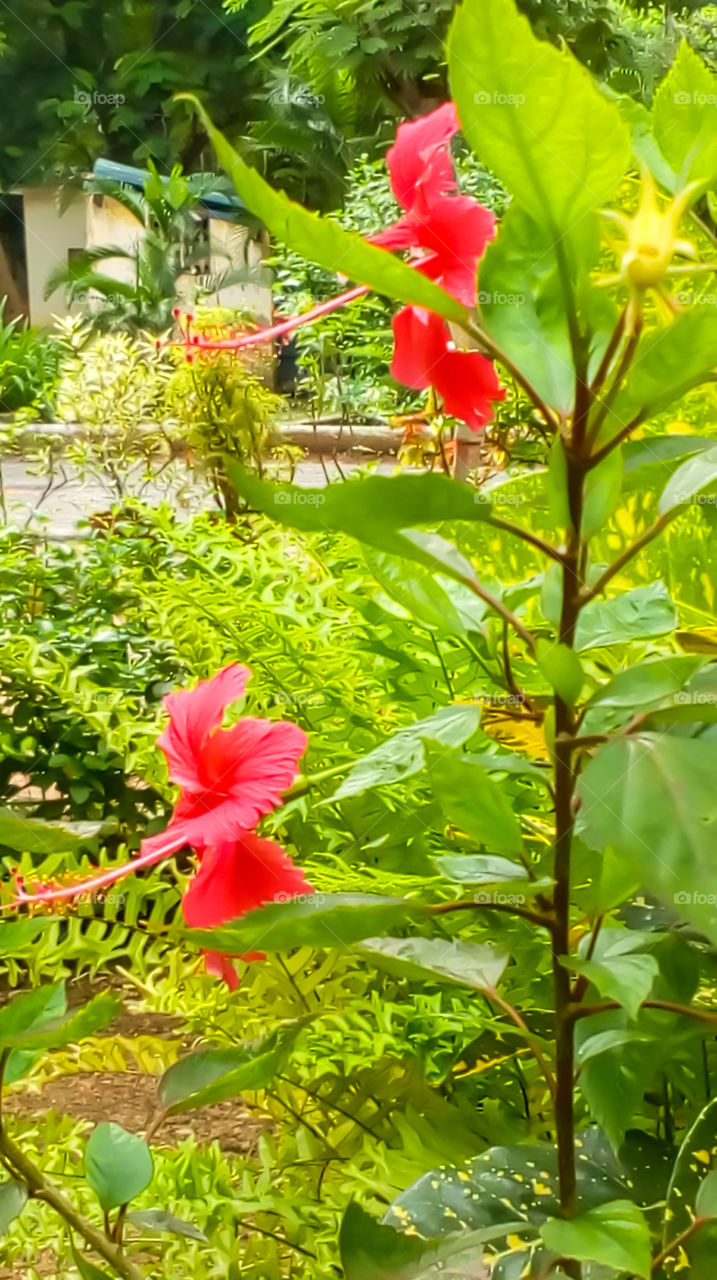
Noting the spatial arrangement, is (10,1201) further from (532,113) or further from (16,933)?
(532,113)

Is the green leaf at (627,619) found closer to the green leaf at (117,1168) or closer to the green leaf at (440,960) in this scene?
the green leaf at (440,960)

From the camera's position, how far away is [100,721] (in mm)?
585

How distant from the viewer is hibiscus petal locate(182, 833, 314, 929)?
281 mm

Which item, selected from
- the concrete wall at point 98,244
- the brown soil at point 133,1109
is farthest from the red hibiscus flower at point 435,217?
the concrete wall at point 98,244

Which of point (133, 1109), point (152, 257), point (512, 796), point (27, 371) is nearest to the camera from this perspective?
point (512, 796)

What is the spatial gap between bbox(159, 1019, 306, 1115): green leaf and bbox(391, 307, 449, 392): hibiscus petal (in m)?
0.17

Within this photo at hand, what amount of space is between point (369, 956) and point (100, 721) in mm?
350

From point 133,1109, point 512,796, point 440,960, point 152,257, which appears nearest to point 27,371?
point 152,257

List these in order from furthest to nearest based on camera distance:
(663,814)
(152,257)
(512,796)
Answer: (152,257), (512,796), (663,814)

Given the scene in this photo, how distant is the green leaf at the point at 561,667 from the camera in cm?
21

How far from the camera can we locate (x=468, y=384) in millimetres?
292

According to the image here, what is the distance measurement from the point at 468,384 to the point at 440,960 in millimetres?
147

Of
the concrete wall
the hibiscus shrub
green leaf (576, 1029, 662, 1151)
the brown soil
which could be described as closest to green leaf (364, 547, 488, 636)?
the hibiscus shrub

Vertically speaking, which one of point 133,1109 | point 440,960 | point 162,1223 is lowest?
point 133,1109
